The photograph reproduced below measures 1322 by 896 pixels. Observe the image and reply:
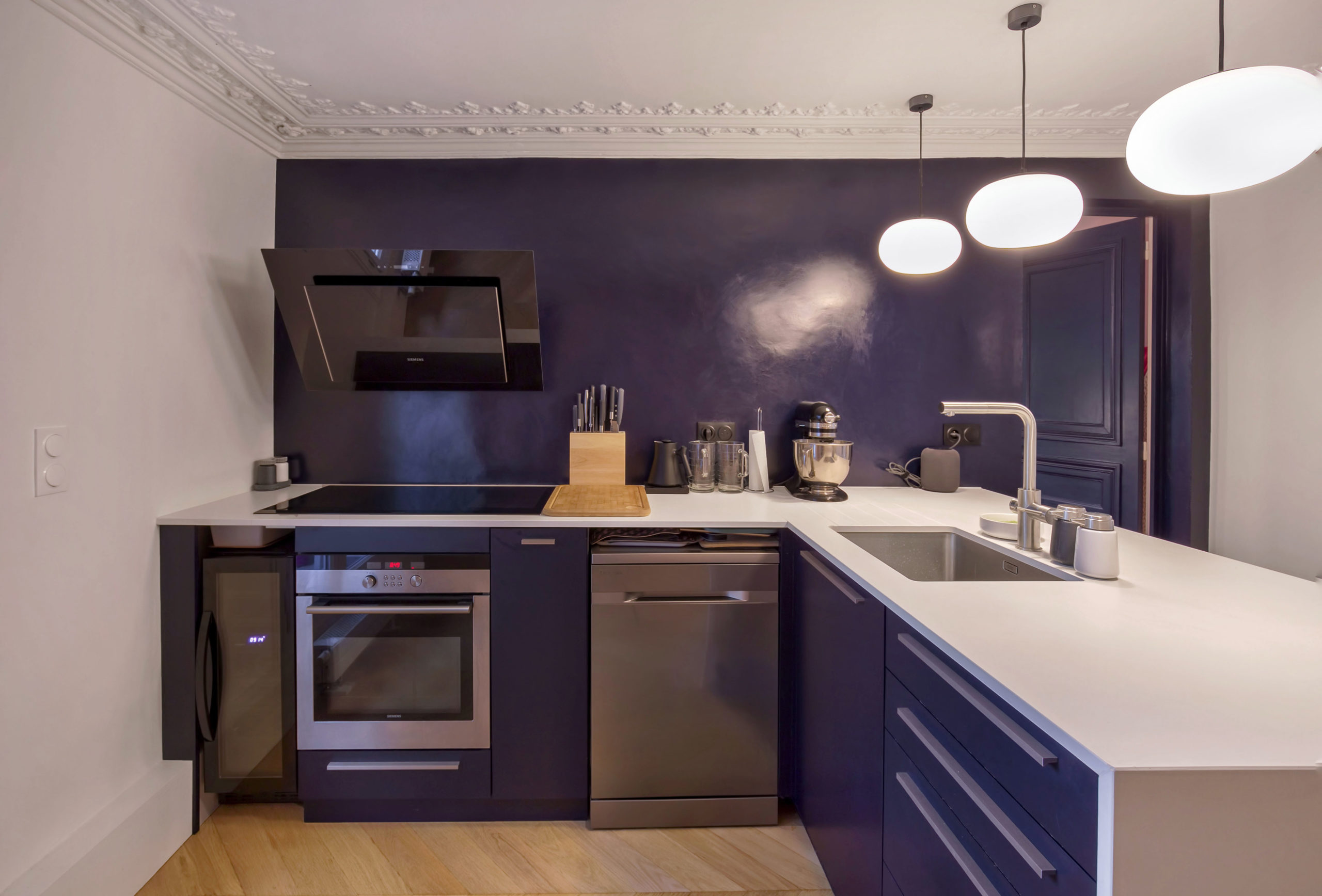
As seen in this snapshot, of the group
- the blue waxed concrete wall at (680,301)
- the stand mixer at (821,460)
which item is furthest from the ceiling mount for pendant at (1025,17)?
the stand mixer at (821,460)

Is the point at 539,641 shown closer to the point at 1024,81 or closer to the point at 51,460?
the point at 51,460

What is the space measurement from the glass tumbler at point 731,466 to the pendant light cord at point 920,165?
123 centimetres

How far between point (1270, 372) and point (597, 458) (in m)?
2.14

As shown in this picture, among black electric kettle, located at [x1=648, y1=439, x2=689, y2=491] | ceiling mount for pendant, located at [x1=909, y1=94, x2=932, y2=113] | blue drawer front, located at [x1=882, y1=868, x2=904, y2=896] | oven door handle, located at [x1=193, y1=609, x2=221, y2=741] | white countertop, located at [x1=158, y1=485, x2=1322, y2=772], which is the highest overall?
ceiling mount for pendant, located at [x1=909, y1=94, x2=932, y2=113]

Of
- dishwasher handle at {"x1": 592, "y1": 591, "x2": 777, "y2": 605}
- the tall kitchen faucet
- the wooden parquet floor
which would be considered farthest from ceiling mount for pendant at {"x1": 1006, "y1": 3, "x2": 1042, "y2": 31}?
the wooden parquet floor

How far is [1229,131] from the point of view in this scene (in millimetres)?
950

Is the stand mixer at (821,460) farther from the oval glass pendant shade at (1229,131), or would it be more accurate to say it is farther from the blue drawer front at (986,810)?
the oval glass pendant shade at (1229,131)

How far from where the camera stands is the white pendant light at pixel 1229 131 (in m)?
0.90

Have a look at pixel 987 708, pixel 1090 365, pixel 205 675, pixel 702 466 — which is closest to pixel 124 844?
pixel 205 675

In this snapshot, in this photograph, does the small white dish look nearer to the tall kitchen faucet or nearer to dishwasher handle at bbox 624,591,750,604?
the tall kitchen faucet

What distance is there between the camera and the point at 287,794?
188 cm

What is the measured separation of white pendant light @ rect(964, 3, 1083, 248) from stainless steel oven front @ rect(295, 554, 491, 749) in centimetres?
169

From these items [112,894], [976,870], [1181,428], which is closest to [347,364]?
[112,894]

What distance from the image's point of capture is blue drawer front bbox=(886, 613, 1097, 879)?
2.19 feet
